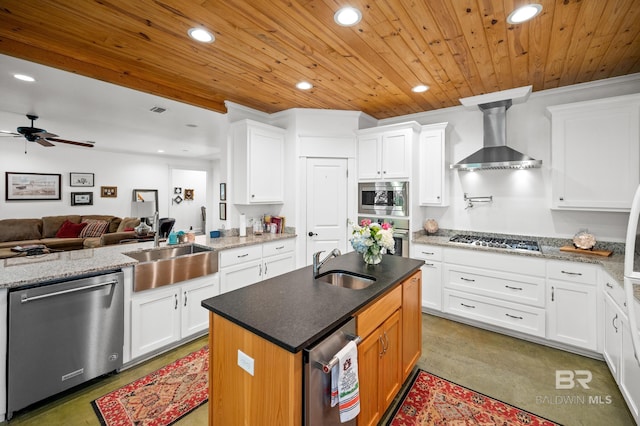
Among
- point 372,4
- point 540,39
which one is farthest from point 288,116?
point 540,39

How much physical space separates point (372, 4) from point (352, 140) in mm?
2241

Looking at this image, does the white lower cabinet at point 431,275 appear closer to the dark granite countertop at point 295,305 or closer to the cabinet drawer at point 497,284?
the cabinet drawer at point 497,284

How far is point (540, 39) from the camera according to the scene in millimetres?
2090

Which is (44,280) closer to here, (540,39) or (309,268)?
(309,268)

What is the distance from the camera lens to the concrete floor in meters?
1.88

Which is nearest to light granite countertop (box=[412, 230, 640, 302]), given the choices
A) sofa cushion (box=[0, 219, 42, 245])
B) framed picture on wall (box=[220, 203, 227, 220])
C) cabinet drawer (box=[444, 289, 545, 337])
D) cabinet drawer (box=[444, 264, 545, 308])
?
cabinet drawer (box=[444, 264, 545, 308])

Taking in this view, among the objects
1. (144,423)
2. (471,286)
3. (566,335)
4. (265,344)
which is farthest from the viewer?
(471,286)

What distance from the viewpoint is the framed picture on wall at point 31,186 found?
6043mm

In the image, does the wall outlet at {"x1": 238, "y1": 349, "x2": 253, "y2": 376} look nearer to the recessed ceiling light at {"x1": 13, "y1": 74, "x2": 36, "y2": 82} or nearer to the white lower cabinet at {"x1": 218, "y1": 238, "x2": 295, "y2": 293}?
the white lower cabinet at {"x1": 218, "y1": 238, "x2": 295, "y2": 293}

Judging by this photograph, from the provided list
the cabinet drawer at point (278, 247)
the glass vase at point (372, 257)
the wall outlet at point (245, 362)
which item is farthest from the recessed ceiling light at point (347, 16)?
the cabinet drawer at point (278, 247)

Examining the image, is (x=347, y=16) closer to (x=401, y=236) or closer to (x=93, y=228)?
(x=401, y=236)

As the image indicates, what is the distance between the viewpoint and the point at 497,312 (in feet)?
9.80

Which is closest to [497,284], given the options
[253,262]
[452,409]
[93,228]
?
[452,409]

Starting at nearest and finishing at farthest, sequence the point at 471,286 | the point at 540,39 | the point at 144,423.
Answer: the point at 144,423 < the point at 540,39 < the point at 471,286
